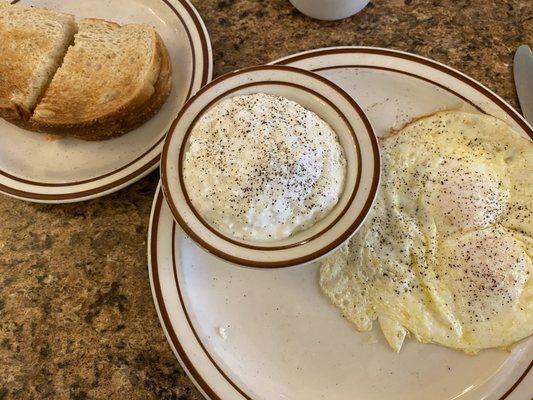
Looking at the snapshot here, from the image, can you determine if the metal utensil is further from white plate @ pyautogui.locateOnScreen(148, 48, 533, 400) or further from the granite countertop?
white plate @ pyautogui.locateOnScreen(148, 48, 533, 400)

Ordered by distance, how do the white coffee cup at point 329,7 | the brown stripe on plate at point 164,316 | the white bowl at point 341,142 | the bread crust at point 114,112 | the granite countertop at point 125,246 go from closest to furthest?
the white bowl at point 341,142
the brown stripe on plate at point 164,316
the granite countertop at point 125,246
the bread crust at point 114,112
the white coffee cup at point 329,7

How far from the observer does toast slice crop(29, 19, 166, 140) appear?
1.67 m

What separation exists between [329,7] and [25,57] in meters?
1.15

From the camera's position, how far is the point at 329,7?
6.01ft

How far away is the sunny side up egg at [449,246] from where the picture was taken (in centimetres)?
146

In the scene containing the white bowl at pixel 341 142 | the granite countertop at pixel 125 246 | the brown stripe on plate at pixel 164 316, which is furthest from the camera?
the granite countertop at pixel 125 246

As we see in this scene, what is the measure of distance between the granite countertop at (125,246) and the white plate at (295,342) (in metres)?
0.15

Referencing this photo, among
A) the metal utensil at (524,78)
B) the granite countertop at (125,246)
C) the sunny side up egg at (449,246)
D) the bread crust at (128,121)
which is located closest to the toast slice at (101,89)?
the bread crust at (128,121)

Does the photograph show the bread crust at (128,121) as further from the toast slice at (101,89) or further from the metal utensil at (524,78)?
the metal utensil at (524,78)

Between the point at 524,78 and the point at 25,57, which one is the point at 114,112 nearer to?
the point at 25,57

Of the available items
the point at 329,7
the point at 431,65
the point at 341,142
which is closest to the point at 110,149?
the point at 341,142

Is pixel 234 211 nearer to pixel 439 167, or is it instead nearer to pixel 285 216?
pixel 285 216

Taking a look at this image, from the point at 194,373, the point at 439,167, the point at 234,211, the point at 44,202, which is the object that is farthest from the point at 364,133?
the point at 44,202

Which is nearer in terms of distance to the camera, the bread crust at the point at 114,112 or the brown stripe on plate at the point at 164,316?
the brown stripe on plate at the point at 164,316
